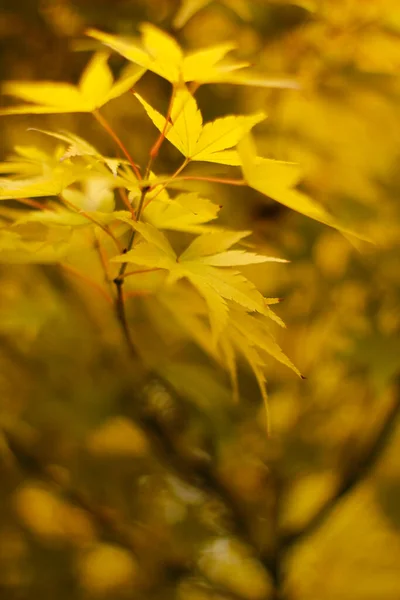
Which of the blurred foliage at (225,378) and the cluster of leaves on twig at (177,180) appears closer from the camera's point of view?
the cluster of leaves on twig at (177,180)

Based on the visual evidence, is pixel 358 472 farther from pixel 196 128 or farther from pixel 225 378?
pixel 196 128

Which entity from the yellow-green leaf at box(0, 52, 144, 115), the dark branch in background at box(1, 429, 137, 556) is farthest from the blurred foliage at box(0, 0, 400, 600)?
the yellow-green leaf at box(0, 52, 144, 115)

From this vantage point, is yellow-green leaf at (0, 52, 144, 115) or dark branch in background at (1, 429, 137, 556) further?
dark branch in background at (1, 429, 137, 556)

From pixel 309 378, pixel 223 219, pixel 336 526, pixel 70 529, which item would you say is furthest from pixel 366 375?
pixel 70 529

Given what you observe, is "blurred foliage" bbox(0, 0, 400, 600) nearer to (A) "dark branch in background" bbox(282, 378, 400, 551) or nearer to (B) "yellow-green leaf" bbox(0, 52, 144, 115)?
(A) "dark branch in background" bbox(282, 378, 400, 551)

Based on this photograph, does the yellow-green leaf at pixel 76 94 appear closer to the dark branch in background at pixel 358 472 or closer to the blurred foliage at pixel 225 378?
the blurred foliage at pixel 225 378

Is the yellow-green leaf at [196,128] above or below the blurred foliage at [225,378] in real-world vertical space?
above

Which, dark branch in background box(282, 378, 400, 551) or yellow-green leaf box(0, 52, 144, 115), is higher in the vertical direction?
yellow-green leaf box(0, 52, 144, 115)

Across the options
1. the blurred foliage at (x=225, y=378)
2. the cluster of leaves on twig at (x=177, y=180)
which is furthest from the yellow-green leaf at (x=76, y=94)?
the blurred foliage at (x=225, y=378)
